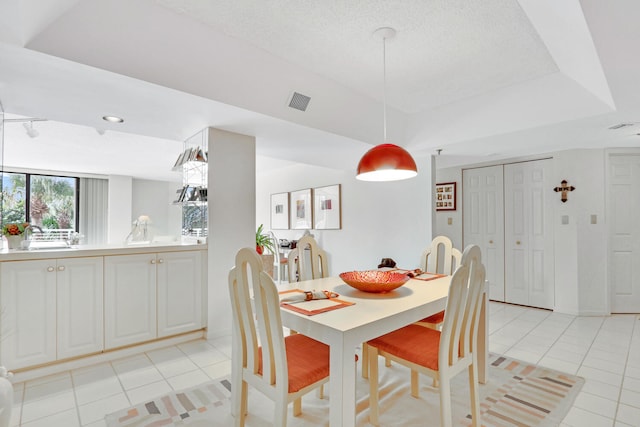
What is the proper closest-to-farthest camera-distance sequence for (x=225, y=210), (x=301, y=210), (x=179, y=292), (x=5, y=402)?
(x=5, y=402) < (x=179, y=292) < (x=225, y=210) < (x=301, y=210)

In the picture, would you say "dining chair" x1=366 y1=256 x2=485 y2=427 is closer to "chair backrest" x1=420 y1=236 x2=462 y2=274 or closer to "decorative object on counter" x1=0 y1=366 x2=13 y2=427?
"chair backrest" x1=420 y1=236 x2=462 y2=274

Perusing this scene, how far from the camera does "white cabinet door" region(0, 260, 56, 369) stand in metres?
2.17

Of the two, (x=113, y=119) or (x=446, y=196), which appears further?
(x=446, y=196)

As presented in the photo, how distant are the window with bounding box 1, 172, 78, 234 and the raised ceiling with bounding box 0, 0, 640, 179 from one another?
5007mm

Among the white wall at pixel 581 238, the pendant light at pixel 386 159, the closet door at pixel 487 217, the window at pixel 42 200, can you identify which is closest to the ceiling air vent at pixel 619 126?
the white wall at pixel 581 238

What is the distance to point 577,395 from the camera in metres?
2.09

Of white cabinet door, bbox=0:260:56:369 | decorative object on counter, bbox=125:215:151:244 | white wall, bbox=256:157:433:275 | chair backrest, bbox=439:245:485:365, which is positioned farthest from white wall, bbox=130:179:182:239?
chair backrest, bbox=439:245:485:365

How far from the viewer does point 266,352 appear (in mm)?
1443

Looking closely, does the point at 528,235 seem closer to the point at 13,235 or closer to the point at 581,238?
the point at 581,238

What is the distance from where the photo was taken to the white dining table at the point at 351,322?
4.32ft

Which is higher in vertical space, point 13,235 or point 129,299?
point 13,235

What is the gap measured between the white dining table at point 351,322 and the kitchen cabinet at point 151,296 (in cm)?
135

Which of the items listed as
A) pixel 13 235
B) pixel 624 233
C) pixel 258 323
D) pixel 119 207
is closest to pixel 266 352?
pixel 258 323

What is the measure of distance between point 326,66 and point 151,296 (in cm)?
248
